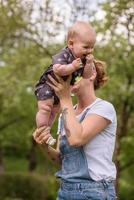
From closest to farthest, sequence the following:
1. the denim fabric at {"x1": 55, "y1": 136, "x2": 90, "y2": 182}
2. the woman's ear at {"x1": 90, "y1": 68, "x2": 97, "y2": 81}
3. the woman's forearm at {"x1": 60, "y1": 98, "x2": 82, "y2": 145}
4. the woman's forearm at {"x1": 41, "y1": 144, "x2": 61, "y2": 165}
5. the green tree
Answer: the woman's forearm at {"x1": 60, "y1": 98, "x2": 82, "y2": 145}, the denim fabric at {"x1": 55, "y1": 136, "x2": 90, "y2": 182}, the woman's ear at {"x1": 90, "y1": 68, "x2": 97, "y2": 81}, the woman's forearm at {"x1": 41, "y1": 144, "x2": 61, "y2": 165}, the green tree

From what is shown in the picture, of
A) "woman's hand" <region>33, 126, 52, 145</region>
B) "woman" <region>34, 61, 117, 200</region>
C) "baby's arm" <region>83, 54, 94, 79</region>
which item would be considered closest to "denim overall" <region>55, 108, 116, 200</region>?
"woman" <region>34, 61, 117, 200</region>

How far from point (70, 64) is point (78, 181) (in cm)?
68

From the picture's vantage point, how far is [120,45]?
11695 mm

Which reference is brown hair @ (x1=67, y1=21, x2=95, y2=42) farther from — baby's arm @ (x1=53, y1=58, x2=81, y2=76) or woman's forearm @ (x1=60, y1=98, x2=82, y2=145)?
woman's forearm @ (x1=60, y1=98, x2=82, y2=145)

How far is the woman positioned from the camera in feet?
11.4

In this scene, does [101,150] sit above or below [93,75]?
below

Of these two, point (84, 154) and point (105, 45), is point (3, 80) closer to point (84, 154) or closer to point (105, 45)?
point (105, 45)

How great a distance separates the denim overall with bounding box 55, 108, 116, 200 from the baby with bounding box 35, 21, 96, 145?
0.61ft

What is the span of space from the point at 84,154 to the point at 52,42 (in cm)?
863

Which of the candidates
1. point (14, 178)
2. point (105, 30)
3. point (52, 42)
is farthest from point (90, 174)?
point (14, 178)

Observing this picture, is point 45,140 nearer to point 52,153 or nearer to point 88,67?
point 52,153

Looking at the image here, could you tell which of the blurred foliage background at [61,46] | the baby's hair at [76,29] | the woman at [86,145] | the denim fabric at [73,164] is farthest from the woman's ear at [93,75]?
the blurred foliage background at [61,46]

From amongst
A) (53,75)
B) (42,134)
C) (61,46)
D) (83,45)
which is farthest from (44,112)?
(61,46)

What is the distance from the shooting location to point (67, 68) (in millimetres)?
3500
